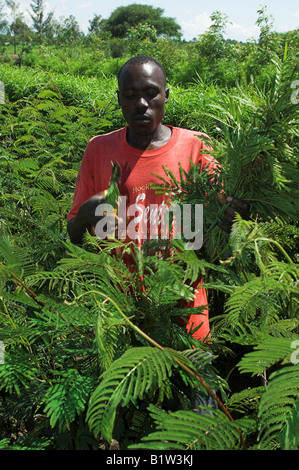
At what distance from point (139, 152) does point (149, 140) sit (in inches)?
3.0

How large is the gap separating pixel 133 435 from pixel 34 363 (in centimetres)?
29

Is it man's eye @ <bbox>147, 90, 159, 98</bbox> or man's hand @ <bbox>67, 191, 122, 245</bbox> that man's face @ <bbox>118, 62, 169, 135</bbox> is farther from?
man's hand @ <bbox>67, 191, 122, 245</bbox>

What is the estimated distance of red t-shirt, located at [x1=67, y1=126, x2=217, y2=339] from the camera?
1.97 metres

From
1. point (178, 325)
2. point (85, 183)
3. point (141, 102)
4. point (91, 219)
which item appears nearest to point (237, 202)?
point (178, 325)

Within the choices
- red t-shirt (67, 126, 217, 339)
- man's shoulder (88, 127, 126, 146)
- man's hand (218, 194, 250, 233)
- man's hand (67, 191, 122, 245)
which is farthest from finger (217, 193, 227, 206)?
man's shoulder (88, 127, 126, 146)

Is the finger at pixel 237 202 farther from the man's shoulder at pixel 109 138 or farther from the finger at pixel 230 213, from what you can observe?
the man's shoulder at pixel 109 138

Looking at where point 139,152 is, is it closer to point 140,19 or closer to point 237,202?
point 237,202

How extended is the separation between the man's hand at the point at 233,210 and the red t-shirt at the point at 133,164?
0.75 meters

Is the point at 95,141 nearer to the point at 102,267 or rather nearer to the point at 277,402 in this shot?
the point at 102,267

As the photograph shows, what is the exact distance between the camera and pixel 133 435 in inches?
41.9

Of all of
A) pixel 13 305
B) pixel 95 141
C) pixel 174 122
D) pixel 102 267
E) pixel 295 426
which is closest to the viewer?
pixel 295 426

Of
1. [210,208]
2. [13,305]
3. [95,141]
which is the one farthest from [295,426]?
[95,141]

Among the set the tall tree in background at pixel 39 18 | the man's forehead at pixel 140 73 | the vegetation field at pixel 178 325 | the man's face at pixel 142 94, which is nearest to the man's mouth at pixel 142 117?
the man's face at pixel 142 94

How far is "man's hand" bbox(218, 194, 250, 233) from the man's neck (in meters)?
0.99
